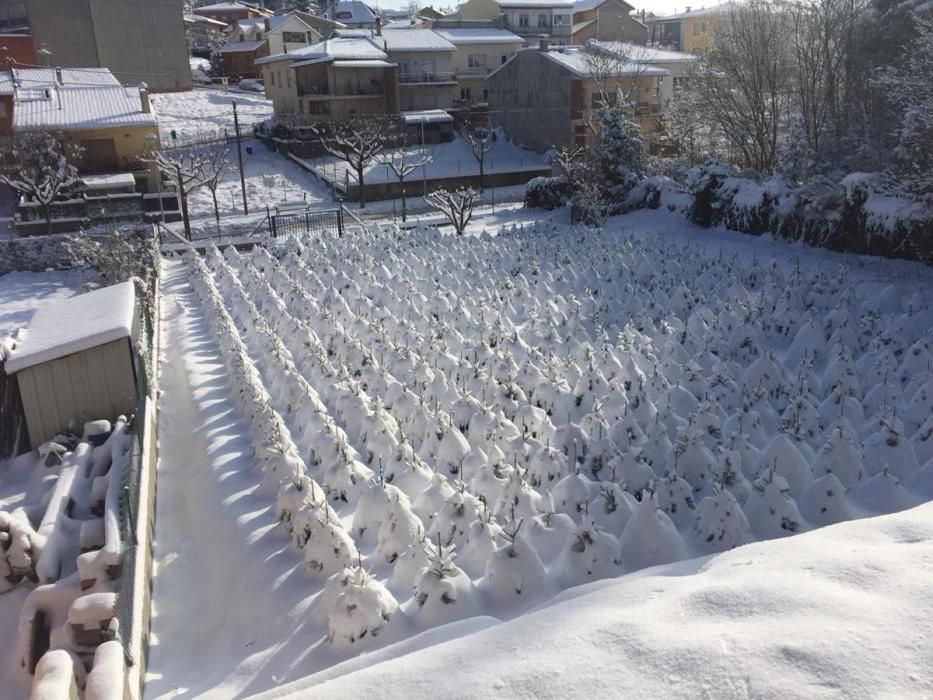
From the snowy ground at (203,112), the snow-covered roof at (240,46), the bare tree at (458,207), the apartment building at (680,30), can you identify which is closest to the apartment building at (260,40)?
the snow-covered roof at (240,46)

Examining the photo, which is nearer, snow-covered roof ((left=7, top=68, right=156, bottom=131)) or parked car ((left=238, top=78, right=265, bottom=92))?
snow-covered roof ((left=7, top=68, right=156, bottom=131))

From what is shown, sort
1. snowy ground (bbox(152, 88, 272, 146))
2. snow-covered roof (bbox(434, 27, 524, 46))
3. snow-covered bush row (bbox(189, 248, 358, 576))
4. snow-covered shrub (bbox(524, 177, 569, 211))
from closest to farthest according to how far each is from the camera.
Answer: snow-covered bush row (bbox(189, 248, 358, 576)) < snow-covered shrub (bbox(524, 177, 569, 211)) < snowy ground (bbox(152, 88, 272, 146)) < snow-covered roof (bbox(434, 27, 524, 46))

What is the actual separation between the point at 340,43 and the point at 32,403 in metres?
41.8

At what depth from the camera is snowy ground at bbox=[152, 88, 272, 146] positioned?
47.0 m

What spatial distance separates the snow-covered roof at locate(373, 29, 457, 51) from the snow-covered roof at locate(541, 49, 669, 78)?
29.1 ft

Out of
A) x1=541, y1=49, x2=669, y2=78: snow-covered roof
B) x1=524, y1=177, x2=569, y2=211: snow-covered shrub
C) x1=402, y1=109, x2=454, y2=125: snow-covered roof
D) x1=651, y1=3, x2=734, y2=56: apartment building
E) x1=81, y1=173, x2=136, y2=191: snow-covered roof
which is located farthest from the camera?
x1=651, y1=3, x2=734, y2=56: apartment building

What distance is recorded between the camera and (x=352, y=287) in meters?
16.4

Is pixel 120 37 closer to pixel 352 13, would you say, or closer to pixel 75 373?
pixel 352 13

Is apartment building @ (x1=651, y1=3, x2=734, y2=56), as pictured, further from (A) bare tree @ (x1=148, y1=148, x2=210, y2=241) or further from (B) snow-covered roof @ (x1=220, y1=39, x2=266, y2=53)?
(A) bare tree @ (x1=148, y1=148, x2=210, y2=241)

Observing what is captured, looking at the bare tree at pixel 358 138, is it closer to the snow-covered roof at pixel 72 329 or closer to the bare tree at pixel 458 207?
the bare tree at pixel 458 207

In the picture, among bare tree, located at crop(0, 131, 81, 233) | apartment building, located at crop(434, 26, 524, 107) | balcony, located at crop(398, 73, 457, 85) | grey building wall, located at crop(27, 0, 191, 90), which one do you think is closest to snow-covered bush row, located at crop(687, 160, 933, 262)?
bare tree, located at crop(0, 131, 81, 233)

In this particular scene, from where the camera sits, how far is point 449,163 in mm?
42906

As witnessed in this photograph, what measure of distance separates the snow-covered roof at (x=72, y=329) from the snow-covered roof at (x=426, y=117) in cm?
3570

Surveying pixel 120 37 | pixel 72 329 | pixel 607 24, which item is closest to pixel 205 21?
pixel 120 37
